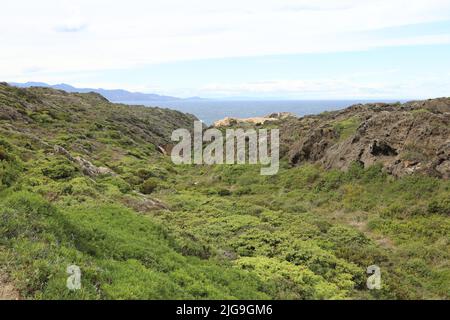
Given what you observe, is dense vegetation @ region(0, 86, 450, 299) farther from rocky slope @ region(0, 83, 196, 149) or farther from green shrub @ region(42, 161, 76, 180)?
rocky slope @ region(0, 83, 196, 149)

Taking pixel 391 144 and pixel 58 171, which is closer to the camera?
pixel 58 171

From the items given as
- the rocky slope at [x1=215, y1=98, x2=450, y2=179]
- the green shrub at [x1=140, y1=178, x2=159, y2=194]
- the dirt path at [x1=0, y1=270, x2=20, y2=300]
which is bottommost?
the green shrub at [x1=140, y1=178, x2=159, y2=194]

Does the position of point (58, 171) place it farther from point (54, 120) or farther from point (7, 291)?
point (54, 120)

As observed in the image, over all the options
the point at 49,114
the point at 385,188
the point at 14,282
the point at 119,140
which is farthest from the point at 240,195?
the point at 49,114

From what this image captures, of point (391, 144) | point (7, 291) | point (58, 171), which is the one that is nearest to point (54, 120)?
point (58, 171)

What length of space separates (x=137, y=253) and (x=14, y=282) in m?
4.56

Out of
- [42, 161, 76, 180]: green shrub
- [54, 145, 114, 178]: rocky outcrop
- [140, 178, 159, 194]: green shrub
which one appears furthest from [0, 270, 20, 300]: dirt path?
[140, 178, 159, 194]: green shrub

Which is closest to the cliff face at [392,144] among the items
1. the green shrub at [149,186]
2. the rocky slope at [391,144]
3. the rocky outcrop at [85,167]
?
the rocky slope at [391,144]

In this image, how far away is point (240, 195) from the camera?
117 ft

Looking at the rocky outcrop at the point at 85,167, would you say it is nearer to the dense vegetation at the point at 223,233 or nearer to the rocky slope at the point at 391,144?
the dense vegetation at the point at 223,233

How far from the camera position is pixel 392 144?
116 feet

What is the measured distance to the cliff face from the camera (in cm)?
3109

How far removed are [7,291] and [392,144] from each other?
108 feet

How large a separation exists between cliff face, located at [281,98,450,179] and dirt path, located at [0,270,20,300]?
2821cm
